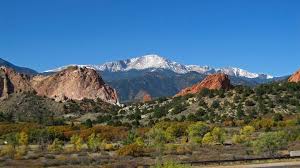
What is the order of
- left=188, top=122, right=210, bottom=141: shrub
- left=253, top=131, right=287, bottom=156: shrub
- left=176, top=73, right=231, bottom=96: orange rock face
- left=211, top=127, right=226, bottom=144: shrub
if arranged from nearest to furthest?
left=253, top=131, right=287, bottom=156: shrub < left=211, top=127, right=226, bottom=144: shrub < left=188, top=122, right=210, bottom=141: shrub < left=176, top=73, right=231, bottom=96: orange rock face

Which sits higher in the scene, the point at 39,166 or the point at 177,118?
the point at 177,118

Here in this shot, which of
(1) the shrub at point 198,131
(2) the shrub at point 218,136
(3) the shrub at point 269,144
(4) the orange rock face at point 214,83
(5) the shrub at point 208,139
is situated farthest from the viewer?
(4) the orange rock face at point 214,83

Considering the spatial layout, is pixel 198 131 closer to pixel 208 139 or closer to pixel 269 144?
pixel 208 139

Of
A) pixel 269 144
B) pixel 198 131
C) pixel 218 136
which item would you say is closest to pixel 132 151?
pixel 269 144

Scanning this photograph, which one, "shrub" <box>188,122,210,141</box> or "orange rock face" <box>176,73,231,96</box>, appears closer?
"shrub" <box>188,122,210,141</box>

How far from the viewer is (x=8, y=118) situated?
462 feet

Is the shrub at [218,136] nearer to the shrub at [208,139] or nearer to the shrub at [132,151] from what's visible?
the shrub at [208,139]

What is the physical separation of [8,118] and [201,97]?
50.0 metres

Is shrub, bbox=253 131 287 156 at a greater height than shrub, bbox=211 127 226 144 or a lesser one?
lesser

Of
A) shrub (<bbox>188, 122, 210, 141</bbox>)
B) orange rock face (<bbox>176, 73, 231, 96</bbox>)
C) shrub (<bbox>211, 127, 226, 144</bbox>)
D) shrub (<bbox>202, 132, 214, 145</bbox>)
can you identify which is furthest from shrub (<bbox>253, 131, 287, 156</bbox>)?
orange rock face (<bbox>176, 73, 231, 96</bbox>)

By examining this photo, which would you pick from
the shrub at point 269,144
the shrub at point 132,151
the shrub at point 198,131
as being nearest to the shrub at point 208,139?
the shrub at point 198,131

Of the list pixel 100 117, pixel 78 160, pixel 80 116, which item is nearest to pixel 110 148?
pixel 78 160

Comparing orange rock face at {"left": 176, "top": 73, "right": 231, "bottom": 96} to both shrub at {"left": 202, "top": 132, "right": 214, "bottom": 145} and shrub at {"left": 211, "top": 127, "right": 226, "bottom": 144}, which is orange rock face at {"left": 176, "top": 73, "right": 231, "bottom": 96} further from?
shrub at {"left": 211, "top": 127, "right": 226, "bottom": 144}

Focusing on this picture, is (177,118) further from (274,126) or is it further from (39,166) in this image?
(39,166)
